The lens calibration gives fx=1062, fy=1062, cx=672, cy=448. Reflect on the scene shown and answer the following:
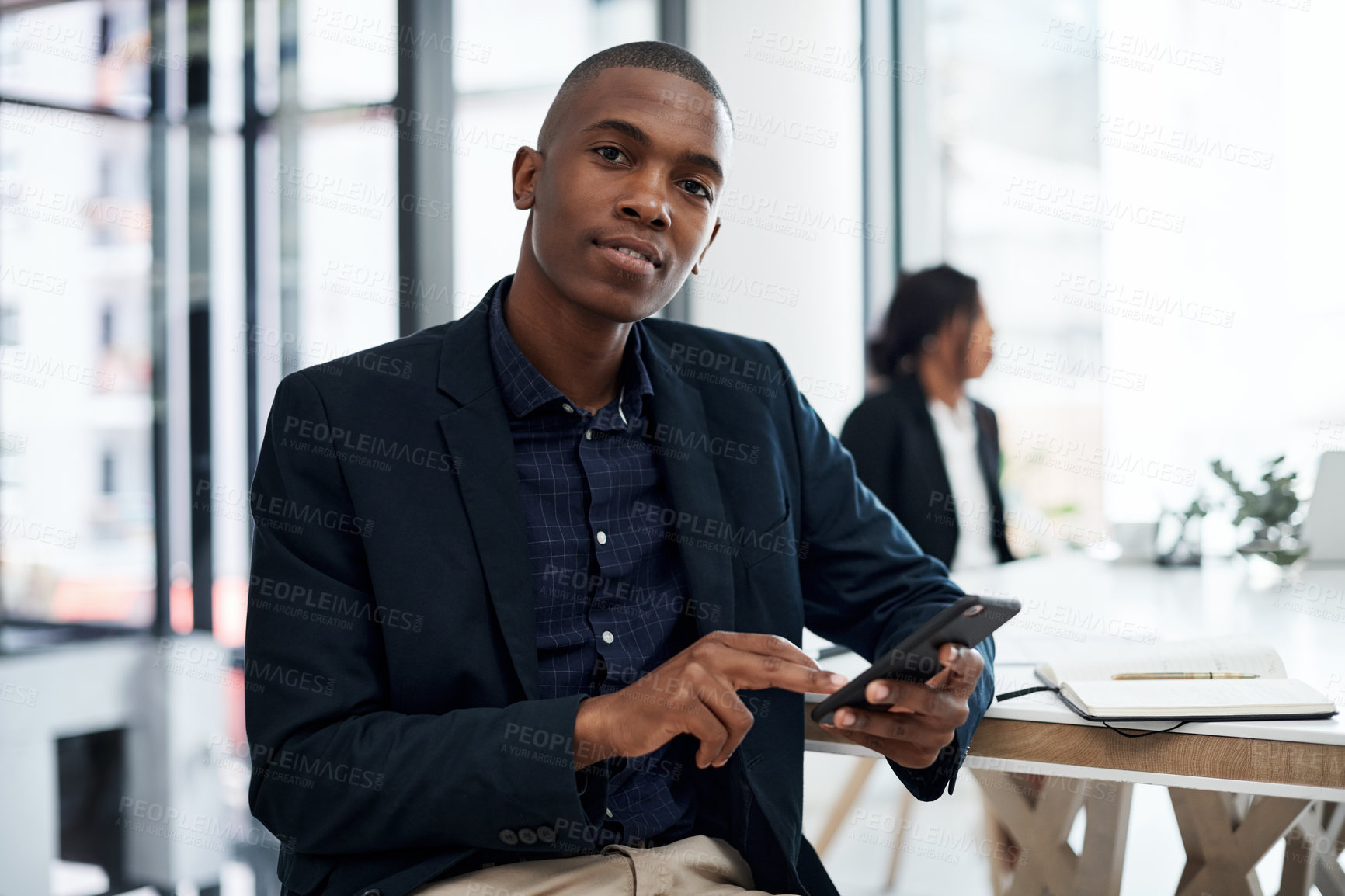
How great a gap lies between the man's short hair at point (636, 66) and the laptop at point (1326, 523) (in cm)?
216

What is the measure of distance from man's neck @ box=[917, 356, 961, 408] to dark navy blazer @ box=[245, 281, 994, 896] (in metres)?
1.84

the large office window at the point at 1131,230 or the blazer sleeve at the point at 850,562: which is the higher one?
the large office window at the point at 1131,230

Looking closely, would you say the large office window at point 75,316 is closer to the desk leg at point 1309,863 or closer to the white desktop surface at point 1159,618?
the white desktop surface at point 1159,618

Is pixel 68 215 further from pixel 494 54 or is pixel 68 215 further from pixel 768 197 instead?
pixel 768 197

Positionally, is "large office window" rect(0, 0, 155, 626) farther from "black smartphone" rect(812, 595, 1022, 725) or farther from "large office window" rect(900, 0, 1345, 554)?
"large office window" rect(900, 0, 1345, 554)

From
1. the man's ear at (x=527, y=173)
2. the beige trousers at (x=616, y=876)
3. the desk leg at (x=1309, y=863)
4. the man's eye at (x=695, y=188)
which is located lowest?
the desk leg at (x=1309, y=863)

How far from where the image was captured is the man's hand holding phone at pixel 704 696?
93 cm

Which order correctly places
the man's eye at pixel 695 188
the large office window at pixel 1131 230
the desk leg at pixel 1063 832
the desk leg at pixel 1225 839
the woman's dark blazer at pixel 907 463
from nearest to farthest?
the man's eye at pixel 695 188, the desk leg at pixel 1225 839, the desk leg at pixel 1063 832, the woman's dark blazer at pixel 907 463, the large office window at pixel 1131 230

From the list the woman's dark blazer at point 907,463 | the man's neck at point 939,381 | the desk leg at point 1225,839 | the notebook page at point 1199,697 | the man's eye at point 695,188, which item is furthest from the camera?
the man's neck at point 939,381

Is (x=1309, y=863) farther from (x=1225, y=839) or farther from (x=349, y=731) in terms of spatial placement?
(x=349, y=731)

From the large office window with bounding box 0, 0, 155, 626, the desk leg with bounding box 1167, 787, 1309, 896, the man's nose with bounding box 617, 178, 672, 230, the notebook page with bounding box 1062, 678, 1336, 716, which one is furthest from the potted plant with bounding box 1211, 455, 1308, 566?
the large office window with bounding box 0, 0, 155, 626

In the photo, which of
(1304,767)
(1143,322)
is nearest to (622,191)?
(1304,767)

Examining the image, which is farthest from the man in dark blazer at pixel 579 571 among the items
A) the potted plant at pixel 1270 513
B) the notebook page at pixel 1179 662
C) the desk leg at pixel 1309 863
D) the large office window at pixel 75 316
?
the large office window at pixel 75 316

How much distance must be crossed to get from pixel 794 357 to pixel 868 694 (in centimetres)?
281
